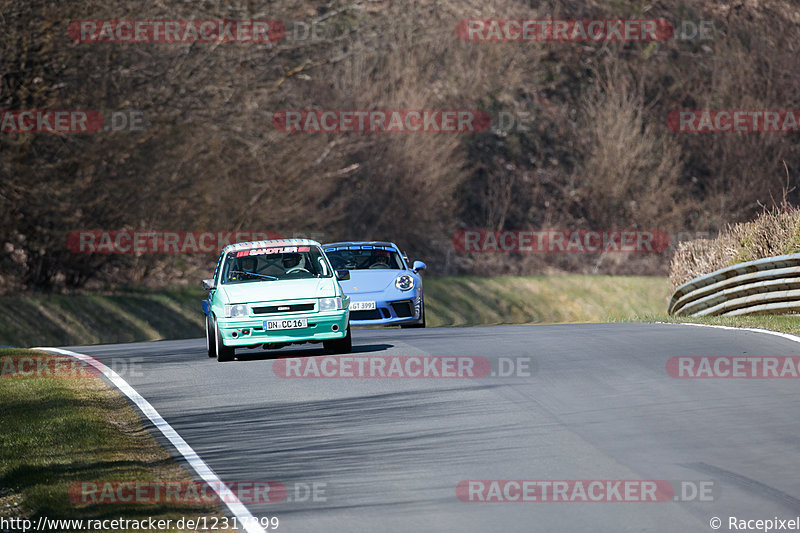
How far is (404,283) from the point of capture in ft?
71.3

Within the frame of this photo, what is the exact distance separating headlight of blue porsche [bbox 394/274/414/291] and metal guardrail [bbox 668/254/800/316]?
6.20 m

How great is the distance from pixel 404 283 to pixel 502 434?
10.6 metres

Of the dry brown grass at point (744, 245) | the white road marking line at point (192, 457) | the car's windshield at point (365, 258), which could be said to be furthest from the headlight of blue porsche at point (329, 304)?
the dry brown grass at point (744, 245)

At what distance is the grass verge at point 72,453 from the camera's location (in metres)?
8.76

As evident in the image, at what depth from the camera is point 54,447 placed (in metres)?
11.2

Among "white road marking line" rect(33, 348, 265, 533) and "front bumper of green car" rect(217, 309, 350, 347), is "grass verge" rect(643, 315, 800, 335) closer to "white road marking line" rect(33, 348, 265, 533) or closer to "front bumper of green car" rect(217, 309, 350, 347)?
"front bumper of green car" rect(217, 309, 350, 347)

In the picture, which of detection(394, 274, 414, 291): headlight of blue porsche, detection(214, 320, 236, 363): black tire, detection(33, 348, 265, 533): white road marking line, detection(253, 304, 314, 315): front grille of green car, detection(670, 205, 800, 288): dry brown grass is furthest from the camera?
detection(670, 205, 800, 288): dry brown grass

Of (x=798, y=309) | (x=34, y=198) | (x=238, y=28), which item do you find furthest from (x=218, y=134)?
(x=798, y=309)

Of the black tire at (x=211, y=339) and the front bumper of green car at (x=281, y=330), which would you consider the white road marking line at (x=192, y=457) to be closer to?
the black tire at (x=211, y=339)

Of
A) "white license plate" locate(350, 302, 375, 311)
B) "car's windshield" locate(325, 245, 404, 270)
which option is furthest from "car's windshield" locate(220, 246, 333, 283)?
"car's windshield" locate(325, 245, 404, 270)

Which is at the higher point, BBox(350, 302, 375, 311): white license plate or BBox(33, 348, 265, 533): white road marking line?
BBox(33, 348, 265, 533): white road marking line

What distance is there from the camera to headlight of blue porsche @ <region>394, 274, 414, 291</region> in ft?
71.0

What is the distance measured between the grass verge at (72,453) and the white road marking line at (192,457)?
0.13 meters

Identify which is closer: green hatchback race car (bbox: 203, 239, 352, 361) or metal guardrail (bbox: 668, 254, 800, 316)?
green hatchback race car (bbox: 203, 239, 352, 361)
